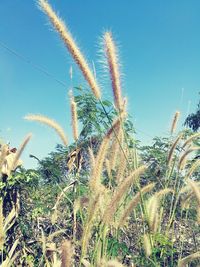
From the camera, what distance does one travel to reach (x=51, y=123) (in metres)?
2.95

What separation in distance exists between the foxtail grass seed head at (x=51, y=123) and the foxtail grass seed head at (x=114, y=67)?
0.84 meters

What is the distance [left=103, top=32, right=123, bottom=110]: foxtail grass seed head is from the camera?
6.88ft

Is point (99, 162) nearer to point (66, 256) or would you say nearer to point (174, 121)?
point (66, 256)

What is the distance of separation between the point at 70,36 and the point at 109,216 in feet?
3.04

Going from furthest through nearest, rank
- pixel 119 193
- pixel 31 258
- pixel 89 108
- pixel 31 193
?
1. pixel 89 108
2. pixel 31 193
3. pixel 31 258
4. pixel 119 193

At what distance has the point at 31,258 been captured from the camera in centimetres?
A: 398

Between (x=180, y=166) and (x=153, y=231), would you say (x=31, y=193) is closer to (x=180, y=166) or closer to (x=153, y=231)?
(x=180, y=166)

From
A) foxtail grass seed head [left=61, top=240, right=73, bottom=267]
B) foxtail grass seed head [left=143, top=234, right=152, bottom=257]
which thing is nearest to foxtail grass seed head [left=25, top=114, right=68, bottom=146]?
foxtail grass seed head [left=143, top=234, right=152, bottom=257]

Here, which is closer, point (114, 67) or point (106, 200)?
point (114, 67)

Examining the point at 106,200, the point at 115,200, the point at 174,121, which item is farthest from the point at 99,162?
the point at 174,121

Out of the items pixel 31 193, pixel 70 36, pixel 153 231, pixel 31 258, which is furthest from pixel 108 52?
pixel 31 193

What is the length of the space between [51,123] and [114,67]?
91 cm

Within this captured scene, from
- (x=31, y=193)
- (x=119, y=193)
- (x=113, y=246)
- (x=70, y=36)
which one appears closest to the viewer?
(x=119, y=193)

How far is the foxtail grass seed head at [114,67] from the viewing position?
210cm
